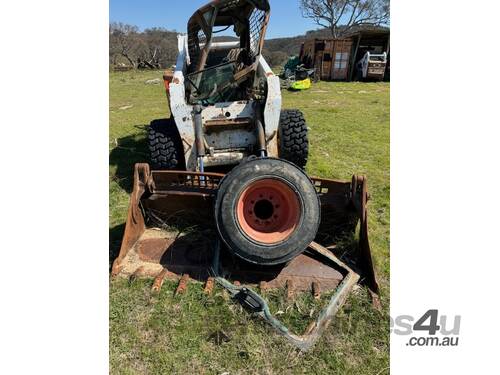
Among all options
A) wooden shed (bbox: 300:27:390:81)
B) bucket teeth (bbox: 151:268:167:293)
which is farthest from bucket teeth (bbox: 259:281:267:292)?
wooden shed (bbox: 300:27:390:81)

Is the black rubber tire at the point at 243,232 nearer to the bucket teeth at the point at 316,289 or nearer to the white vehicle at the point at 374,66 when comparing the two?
the bucket teeth at the point at 316,289

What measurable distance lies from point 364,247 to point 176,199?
163cm

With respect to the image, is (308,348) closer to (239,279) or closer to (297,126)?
(239,279)

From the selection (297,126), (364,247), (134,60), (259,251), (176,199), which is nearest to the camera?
(259,251)

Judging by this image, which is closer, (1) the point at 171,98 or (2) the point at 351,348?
(2) the point at 351,348

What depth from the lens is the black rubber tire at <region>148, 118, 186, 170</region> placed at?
399 centimetres

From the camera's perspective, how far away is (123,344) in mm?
2244

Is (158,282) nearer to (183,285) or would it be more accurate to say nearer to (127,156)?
(183,285)

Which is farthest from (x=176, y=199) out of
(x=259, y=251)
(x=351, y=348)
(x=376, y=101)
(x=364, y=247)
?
(x=376, y=101)

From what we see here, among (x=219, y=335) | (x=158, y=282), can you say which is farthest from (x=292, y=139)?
(x=219, y=335)

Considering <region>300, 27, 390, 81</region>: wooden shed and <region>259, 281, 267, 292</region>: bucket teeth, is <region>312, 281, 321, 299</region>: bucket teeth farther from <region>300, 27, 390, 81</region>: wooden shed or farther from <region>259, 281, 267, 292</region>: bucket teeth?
<region>300, 27, 390, 81</region>: wooden shed

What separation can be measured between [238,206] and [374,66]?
15.0 m

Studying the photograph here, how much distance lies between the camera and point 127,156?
18.7 ft

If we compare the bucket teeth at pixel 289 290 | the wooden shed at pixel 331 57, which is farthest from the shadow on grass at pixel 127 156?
the wooden shed at pixel 331 57
